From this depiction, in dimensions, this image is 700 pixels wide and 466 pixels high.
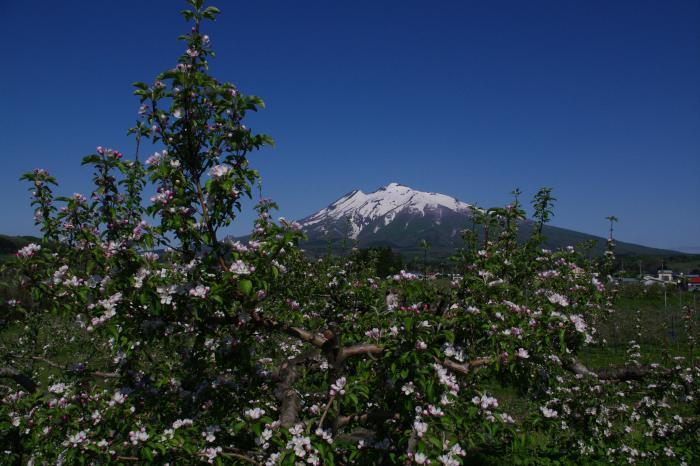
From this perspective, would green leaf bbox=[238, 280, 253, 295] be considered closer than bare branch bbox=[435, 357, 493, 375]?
Yes

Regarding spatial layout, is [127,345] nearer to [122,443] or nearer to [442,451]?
[122,443]

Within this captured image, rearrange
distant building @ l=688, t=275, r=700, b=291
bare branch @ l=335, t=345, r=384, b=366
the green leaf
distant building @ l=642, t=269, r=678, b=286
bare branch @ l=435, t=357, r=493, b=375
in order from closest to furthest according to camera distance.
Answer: the green leaf < bare branch @ l=435, t=357, r=493, b=375 < bare branch @ l=335, t=345, r=384, b=366 < distant building @ l=642, t=269, r=678, b=286 < distant building @ l=688, t=275, r=700, b=291

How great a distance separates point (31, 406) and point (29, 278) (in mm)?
1602

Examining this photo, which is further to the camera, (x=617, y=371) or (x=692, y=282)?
(x=692, y=282)

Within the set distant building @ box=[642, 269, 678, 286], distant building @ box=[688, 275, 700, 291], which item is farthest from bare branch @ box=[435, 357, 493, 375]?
distant building @ box=[688, 275, 700, 291]

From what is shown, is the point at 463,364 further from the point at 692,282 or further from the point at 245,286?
the point at 692,282

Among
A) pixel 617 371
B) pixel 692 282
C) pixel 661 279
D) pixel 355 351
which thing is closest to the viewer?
pixel 355 351

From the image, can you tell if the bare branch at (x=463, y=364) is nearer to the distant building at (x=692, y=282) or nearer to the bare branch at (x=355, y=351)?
the bare branch at (x=355, y=351)

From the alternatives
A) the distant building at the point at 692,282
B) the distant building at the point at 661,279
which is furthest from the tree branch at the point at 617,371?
the distant building at the point at 692,282

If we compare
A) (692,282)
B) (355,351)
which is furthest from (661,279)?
(355,351)

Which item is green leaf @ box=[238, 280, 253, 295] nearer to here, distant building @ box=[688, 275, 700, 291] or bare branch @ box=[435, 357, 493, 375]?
bare branch @ box=[435, 357, 493, 375]

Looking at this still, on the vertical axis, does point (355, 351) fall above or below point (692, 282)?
below

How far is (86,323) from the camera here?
13.0 ft

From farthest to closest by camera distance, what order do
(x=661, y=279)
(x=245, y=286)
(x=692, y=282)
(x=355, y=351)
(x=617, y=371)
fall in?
(x=661, y=279)
(x=692, y=282)
(x=617, y=371)
(x=355, y=351)
(x=245, y=286)
